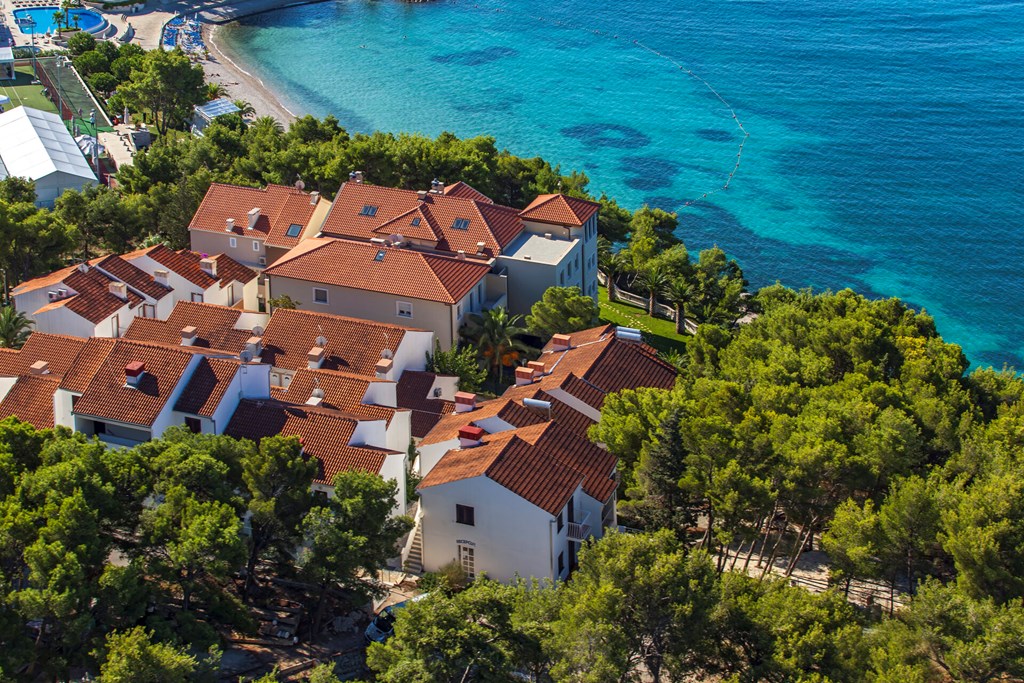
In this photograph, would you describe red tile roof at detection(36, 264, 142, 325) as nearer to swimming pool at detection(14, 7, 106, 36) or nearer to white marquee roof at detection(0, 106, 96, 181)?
white marquee roof at detection(0, 106, 96, 181)

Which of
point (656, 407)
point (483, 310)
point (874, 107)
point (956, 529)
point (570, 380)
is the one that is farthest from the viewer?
point (874, 107)

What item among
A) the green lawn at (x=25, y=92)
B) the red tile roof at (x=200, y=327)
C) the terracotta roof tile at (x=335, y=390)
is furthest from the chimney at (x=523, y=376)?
the green lawn at (x=25, y=92)

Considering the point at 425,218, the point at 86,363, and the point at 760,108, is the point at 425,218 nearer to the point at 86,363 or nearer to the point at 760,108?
the point at 86,363

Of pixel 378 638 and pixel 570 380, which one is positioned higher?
pixel 570 380

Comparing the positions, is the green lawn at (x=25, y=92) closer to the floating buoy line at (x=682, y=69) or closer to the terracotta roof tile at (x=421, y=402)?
the floating buoy line at (x=682, y=69)

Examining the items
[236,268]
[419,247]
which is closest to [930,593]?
[419,247]

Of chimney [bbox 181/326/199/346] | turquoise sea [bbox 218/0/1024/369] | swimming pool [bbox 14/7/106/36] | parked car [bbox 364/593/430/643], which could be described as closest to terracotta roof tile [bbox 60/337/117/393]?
chimney [bbox 181/326/199/346]

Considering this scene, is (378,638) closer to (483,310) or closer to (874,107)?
(483,310)
